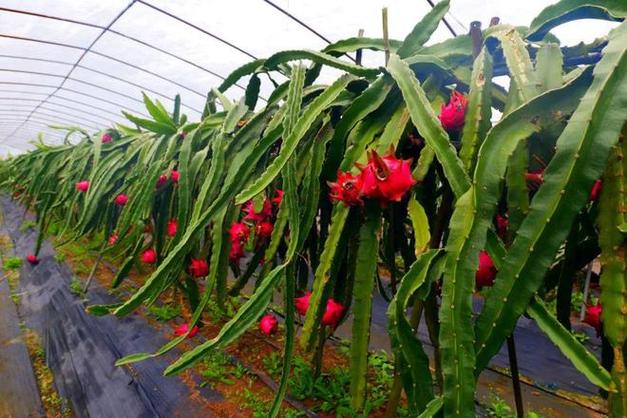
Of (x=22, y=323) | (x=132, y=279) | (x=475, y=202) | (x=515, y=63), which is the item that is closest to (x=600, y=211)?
(x=475, y=202)

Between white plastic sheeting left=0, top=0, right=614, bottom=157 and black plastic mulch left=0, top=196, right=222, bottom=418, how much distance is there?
2.14 m

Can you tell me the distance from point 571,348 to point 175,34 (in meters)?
3.93

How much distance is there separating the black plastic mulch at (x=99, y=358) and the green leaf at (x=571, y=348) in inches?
38.2

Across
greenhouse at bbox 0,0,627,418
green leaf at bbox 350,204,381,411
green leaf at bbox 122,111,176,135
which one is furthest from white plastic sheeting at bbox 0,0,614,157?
green leaf at bbox 350,204,381,411

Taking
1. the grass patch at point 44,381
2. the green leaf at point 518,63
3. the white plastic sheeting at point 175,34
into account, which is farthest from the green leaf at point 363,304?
the white plastic sheeting at point 175,34

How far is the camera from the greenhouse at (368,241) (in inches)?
14.5

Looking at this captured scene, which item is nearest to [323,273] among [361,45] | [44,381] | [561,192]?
[561,192]

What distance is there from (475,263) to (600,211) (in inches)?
5.6

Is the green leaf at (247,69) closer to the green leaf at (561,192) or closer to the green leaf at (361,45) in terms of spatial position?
the green leaf at (361,45)

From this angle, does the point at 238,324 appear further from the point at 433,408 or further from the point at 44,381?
the point at 44,381

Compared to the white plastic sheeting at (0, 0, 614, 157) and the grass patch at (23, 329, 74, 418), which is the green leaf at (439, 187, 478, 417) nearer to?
the grass patch at (23, 329, 74, 418)

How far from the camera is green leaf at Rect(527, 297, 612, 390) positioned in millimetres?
330

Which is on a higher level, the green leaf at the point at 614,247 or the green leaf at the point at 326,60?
the green leaf at the point at 326,60

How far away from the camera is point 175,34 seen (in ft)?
11.5
